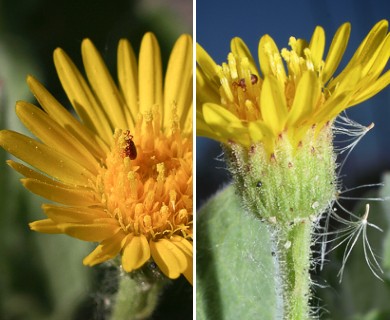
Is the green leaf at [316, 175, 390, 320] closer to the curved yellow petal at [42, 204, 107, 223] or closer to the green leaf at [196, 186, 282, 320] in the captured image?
the green leaf at [196, 186, 282, 320]

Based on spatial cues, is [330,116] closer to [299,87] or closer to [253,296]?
[299,87]

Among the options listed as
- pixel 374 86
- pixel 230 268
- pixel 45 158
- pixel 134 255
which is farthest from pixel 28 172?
pixel 374 86

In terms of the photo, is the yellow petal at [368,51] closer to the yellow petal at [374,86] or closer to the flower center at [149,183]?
the yellow petal at [374,86]

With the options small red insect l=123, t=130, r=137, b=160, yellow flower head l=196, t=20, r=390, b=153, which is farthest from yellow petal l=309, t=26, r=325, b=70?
small red insect l=123, t=130, r=137, b=160

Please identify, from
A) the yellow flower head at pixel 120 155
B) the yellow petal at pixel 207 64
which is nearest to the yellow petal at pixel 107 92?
the yellow flower head at pixel 120 155

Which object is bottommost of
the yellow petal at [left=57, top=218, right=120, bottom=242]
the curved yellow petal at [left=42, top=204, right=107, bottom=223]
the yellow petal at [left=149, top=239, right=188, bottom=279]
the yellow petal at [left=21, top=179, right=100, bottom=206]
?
the yellow petal at [left=149, top=239, right=188, bottom=279]

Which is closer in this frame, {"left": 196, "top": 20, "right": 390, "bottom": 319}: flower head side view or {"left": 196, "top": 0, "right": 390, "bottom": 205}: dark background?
{"left": 196, "top": 20, "right": 390, "bottom": 319}: flower head side view

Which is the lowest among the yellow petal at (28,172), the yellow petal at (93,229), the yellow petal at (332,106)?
the yellow petal at (93,229)
